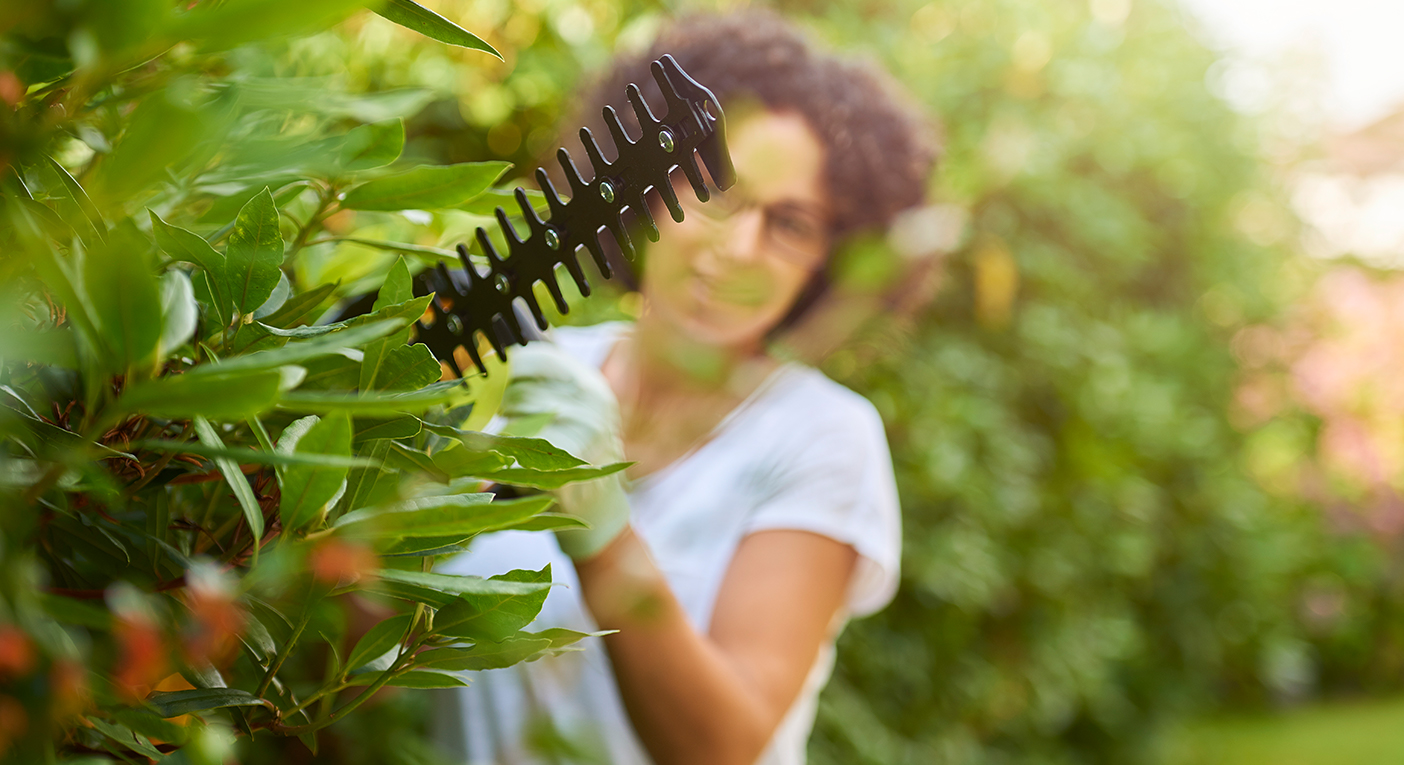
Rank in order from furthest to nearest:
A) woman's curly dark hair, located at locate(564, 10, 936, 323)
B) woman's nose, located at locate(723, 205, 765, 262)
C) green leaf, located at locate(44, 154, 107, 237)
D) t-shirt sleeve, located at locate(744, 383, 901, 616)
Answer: woman's curly dark hair, located at locate(564, 10, 936, 323) < t-shirt sleeve, located at locate(744, 383, 901, 616) < woman's nose, located at locate(723, 205, 765, 262) < green leaf, located at locate(44, 154, 107, 237)

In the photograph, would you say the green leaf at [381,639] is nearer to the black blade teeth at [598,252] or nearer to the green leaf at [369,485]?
the green leaf at [369,485]

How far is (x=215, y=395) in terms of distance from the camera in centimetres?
24

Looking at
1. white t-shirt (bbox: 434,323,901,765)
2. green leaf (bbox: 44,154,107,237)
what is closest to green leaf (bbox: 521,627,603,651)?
green leaf (bbox: 44,154,107,237)

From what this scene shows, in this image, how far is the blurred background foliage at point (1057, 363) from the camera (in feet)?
6.55

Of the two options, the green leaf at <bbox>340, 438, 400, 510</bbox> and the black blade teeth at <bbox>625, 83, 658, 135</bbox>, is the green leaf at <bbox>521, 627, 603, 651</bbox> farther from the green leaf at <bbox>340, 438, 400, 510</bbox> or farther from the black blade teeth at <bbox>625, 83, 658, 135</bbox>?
the black blade teeth at <bbox>625, 83, 658, 135</bbox>

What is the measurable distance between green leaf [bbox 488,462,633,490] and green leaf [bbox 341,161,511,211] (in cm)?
18

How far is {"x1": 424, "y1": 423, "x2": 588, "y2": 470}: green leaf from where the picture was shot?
0.37 meters

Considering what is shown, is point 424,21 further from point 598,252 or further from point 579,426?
point 579,426

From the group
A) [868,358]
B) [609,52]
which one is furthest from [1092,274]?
[609,52]

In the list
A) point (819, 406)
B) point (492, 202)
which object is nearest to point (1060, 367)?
point (819, 406)

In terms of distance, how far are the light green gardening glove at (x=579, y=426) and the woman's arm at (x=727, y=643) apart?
3 cm

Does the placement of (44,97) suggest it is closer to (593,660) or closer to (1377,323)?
(593,660)

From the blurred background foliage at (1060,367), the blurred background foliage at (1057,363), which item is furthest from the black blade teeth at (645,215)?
the blurred background foliage at (1060,367)

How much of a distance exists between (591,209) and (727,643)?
2.87 ft
